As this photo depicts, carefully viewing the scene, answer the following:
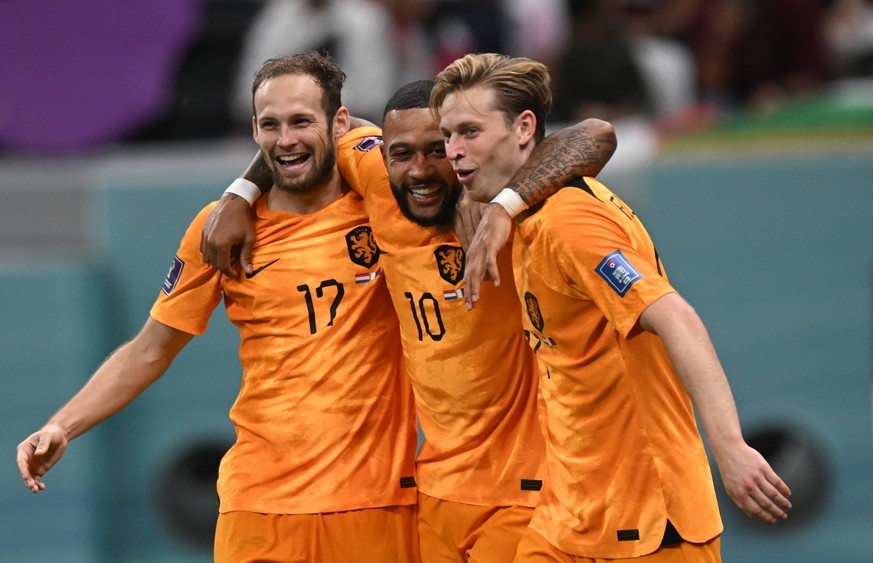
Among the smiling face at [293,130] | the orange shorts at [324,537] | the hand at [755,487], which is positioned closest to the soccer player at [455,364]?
the orange shorts at [324,537]

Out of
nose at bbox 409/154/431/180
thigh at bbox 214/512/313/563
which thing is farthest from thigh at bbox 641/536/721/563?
nose at bbox 409/154/431/180

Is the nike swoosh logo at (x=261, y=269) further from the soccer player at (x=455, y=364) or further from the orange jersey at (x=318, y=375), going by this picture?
the soccer player at (x=455, y=364)

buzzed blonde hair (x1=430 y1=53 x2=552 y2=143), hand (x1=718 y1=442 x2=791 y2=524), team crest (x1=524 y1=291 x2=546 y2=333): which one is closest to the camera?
hand (x1=718 y1=442 x2=791 y2=524)

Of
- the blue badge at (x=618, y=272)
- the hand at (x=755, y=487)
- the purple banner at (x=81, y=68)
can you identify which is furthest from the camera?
the purple banner at (x=81, y=68)

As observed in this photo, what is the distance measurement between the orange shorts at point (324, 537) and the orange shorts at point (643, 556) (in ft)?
2.05

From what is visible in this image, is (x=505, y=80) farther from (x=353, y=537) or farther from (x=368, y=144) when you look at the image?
(x=353, y=537)

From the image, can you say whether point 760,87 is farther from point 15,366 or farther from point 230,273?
point 230,273

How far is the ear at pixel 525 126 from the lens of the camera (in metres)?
4.48

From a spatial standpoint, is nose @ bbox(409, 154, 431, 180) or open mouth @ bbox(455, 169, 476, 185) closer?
open mouth @ bbox(455, 169, 476, 185)

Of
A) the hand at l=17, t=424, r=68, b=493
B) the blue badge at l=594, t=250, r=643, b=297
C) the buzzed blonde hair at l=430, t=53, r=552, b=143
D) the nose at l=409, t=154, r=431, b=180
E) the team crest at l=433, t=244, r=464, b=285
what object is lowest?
the hand at l=17, t=424, r=68, b=493

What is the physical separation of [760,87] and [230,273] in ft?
19.7

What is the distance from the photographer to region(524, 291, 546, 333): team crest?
4.32 m

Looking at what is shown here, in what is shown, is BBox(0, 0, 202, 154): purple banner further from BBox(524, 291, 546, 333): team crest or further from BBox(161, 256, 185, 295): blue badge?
BBox(524, 291, 546, 333): team crest

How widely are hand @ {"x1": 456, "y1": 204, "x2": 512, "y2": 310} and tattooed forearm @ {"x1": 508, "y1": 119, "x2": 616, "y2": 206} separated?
96mm
